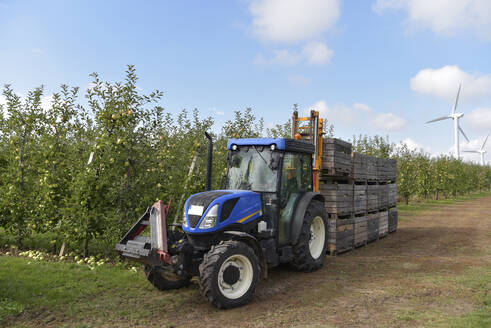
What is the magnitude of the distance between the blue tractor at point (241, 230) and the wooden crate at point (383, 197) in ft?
13.3

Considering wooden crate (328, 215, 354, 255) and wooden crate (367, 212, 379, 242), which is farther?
wooden crate (367, 212, 379, 242)

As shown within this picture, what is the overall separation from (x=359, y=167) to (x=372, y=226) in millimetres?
1718

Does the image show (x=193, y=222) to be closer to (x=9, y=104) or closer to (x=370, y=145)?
(x=9, y=104)

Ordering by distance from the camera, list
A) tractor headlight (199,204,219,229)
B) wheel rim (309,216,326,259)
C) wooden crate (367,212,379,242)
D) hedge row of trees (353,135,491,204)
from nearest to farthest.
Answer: tractor headlight (199,204,219,229)
wheel rim (309,216,326,259)
wooden crate (367,212,379,242)
hedge row of trees (353,135,491,204)

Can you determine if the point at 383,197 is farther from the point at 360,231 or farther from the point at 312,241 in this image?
the point at 312,241

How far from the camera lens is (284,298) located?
557cm

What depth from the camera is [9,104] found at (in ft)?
28.2

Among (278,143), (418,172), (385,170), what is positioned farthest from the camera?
(418,172)

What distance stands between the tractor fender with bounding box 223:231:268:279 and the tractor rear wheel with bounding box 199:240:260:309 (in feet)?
0.43

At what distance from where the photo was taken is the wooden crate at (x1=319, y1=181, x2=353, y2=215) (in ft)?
27.7

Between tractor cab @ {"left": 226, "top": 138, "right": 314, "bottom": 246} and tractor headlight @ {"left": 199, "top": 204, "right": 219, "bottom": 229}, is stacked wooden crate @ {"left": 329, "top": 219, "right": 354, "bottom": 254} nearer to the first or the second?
tractor cab @ {"left": 226, "top": 138, "right": 314, "bottom": 246}

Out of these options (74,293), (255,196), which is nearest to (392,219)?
(255,196)

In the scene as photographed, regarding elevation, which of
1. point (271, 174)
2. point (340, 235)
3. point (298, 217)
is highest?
point (271, 174)

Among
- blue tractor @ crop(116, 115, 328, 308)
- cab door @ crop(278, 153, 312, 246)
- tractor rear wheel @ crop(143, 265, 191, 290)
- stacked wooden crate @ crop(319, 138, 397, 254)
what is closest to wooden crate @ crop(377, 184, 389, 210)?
stacked wooden crate @ crop(319, 138, 397, 254)
